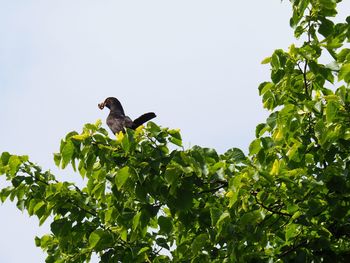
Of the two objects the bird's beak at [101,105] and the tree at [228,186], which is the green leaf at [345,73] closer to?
the tree at [228,186]

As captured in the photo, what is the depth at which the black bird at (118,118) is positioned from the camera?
31.2 ft

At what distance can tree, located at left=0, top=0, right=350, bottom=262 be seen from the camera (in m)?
5.55

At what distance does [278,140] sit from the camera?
6473 mm

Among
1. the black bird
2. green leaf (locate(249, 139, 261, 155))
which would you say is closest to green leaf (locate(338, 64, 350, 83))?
green leaf (locate(249, 139, 261, 155))

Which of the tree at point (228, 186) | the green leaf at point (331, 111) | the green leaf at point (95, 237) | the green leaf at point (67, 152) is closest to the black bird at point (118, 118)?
the tree at point (228, 186)

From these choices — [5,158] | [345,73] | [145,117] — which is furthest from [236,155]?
[145,117]

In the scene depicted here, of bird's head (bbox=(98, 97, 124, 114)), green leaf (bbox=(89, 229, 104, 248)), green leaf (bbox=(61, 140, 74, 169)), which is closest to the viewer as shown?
green leaf (bbox=(61, 140, 74, 169))

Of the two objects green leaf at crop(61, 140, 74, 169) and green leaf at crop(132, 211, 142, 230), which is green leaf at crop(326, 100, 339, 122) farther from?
green leaf at crop(61, 140, 74, 169)

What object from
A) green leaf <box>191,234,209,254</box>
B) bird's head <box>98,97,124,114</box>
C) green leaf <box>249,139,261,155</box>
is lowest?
green leaf <box>191,234,209,254</box>

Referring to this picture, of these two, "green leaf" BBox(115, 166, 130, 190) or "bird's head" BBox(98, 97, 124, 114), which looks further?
"bird's head" BBox(98, 97, 124, 114)

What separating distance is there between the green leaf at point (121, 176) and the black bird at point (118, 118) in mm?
3982

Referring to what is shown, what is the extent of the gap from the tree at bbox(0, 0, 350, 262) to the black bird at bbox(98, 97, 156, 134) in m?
2.56

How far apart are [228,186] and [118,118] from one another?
197 inches

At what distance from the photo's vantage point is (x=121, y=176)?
5438 millimetres
